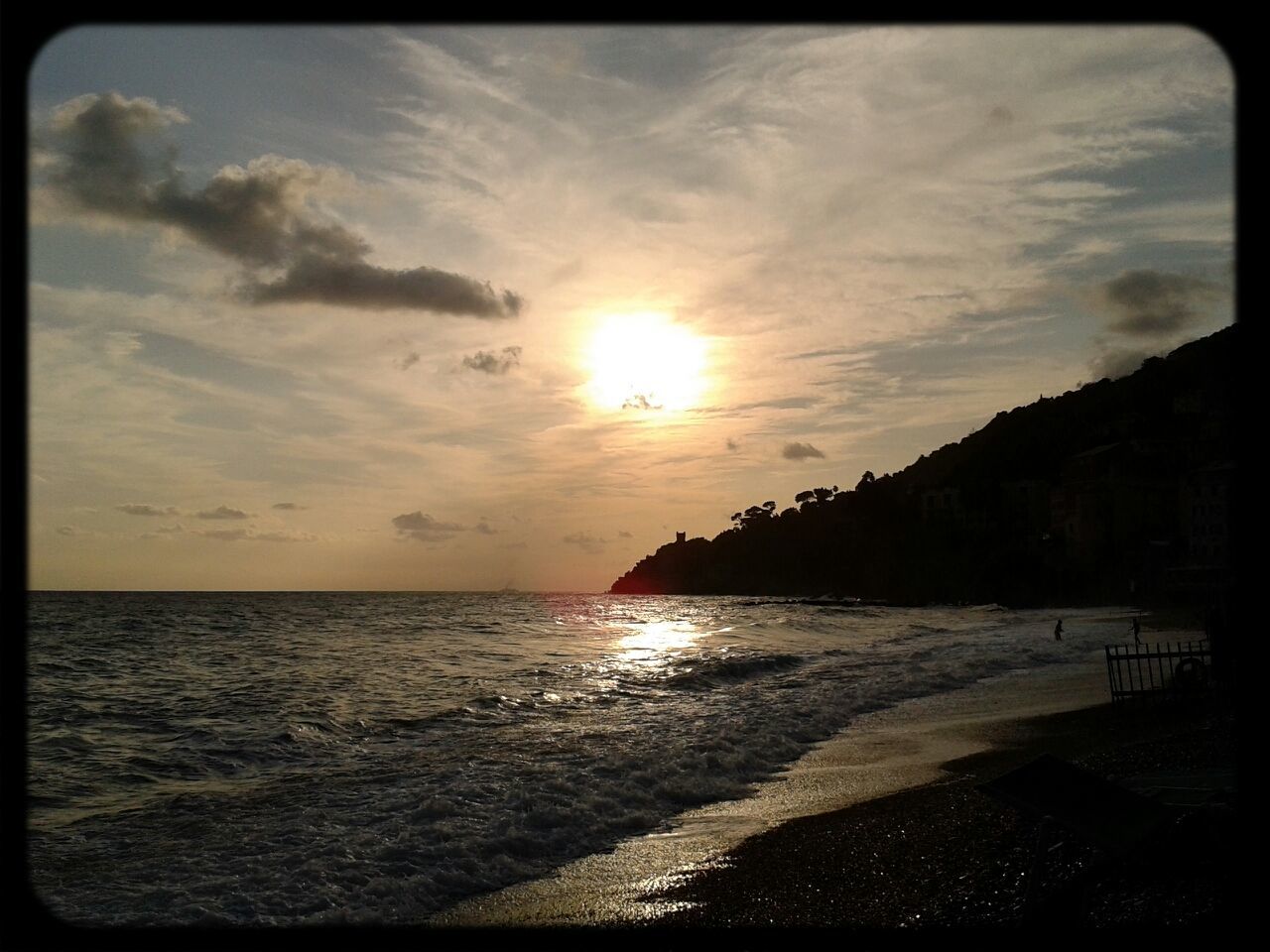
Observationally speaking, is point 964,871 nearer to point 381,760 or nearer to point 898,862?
point 898,862

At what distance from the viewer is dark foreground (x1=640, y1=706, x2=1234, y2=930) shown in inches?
167

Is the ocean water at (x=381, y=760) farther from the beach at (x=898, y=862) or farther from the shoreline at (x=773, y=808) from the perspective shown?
the beach at (x=898, y=862)

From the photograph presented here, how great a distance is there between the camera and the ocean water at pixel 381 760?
6.40 metres

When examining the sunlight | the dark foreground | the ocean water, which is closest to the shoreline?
the dark foreground

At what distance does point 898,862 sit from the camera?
231 inches

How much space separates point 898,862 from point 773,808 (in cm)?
243

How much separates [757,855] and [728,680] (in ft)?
44.7

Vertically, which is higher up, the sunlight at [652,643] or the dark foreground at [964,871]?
the dark foreground at [964,871]

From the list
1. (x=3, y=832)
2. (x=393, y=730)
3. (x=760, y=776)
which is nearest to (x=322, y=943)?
(x=3, y=832)

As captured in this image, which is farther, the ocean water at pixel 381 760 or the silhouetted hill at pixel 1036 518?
the silhouetted hill at pixel 1036 518

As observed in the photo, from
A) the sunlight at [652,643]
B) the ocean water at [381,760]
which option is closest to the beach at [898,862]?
the ocean water at [381,760]

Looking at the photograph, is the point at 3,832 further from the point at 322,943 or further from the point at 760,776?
the point at 760,776

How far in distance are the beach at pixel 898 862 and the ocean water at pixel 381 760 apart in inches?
24.9

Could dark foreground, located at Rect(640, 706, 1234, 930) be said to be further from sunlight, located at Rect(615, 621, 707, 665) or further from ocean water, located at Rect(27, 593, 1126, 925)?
sunlight, located at Rect(615, 621, 707, 665)
